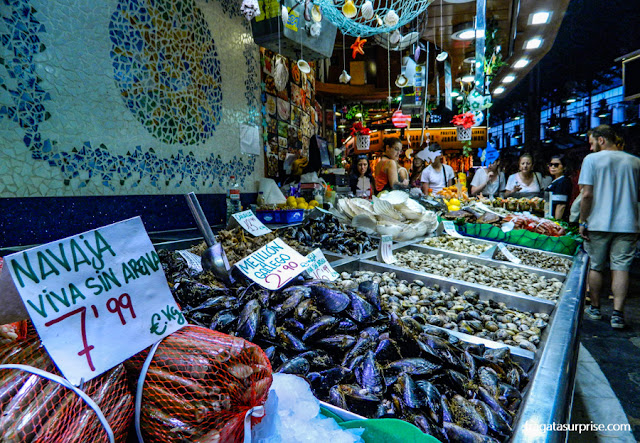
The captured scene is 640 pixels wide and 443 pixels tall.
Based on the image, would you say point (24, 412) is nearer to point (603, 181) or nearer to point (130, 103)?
point (130, 103)

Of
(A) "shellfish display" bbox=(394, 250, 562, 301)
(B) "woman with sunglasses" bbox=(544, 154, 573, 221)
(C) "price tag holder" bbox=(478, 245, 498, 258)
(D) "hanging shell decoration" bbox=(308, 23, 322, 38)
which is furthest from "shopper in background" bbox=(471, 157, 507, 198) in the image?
(A) "shellfish display" bbox=(394, 250, 562, 301)

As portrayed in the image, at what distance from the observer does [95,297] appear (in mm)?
665

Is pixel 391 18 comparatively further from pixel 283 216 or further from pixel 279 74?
pixel 279 74

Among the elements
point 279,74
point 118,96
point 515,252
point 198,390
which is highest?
point 279,74

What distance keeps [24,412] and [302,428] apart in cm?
47

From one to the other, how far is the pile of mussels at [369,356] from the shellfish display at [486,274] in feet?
3.82

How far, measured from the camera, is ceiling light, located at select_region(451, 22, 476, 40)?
6.38 metres

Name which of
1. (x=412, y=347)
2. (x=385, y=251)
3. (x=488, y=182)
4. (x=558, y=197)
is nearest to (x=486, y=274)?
(x=385, y=251)

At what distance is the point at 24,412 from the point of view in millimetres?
510

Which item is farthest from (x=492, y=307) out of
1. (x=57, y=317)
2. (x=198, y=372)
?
(x=57, y=317)

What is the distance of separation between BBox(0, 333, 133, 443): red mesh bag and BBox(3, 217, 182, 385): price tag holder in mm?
29

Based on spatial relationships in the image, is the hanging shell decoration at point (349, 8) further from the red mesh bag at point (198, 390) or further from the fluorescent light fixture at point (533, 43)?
the fluorescent light fixture at point (533, 43)

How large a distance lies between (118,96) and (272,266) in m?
2.20

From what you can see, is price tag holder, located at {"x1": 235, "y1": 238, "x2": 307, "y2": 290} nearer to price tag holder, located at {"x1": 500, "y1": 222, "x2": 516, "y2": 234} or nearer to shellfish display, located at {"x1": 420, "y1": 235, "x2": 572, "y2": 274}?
shellfish display, located at {"x1": 420, "y1": 235, "x2": 572, "y2": 274}
